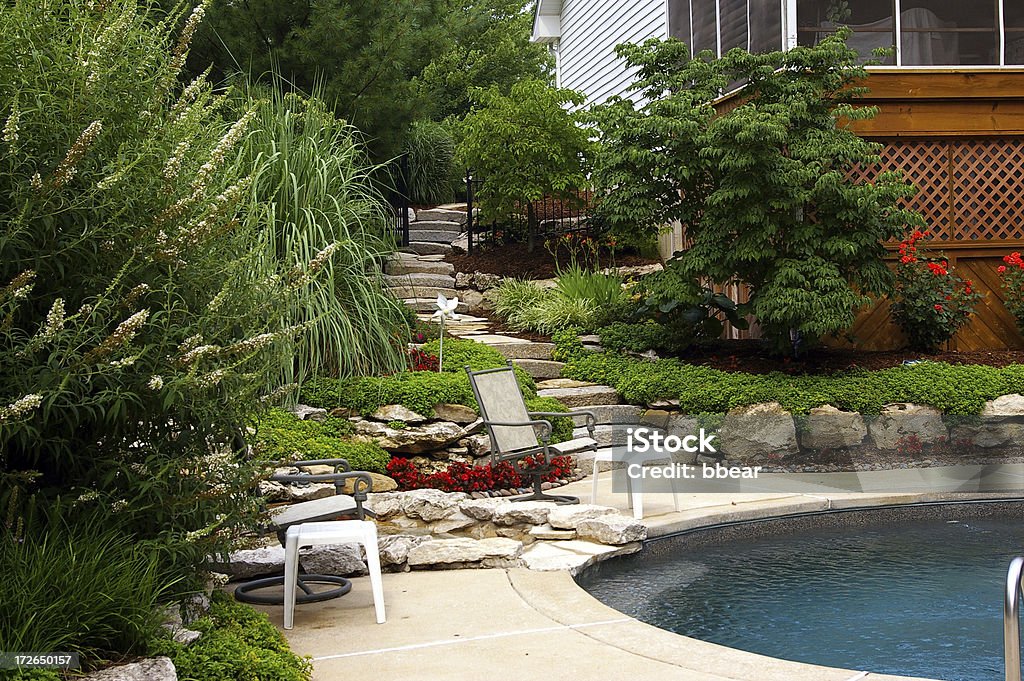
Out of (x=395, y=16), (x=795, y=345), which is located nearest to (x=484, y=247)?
(x=395, y=16)

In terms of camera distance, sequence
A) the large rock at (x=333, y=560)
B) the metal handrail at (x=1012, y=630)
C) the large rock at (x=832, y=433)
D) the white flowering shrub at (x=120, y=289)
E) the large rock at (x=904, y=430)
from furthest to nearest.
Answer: the large rock at (x=904, y=430) → the large rock at (x=832, y=433) → the large rock at (x=333, y=560) → the white flowering shrub at (x=120, y=289) → the metal handrail at (x=1012, y=630)

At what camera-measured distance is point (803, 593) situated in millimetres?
4816

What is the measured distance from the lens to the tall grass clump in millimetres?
7523

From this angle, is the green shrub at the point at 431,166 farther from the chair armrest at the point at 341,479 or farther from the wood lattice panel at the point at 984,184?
the chair armrest at the point at 341,479

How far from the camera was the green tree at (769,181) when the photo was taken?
8.21 metres

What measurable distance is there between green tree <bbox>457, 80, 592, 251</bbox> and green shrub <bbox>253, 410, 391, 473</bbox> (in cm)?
524

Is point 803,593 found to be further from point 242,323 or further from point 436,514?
point 242,323

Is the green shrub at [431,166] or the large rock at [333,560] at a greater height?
the green shrub at [431,166]

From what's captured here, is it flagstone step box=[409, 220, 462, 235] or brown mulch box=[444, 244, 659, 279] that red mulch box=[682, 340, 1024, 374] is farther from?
flagstone step box=[409, 220, 462, 235]

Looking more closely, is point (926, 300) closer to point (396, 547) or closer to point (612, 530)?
point (612, 530)

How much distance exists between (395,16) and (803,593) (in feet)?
24.1

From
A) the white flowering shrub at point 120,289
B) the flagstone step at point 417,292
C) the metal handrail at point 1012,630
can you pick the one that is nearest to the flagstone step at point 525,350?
the flagstone step at point 417,292

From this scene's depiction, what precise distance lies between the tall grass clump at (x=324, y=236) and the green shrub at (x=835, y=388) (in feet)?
7.51

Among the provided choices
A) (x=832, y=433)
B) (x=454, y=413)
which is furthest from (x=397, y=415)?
(x=832, y=433)
